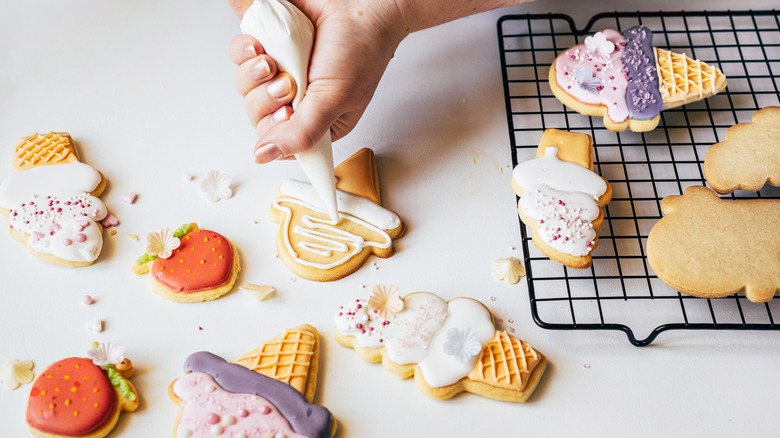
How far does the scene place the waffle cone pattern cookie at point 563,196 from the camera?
54.9 inches

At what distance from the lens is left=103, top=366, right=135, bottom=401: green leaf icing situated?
1288 mm

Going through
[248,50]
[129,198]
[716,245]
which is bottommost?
[716,245]

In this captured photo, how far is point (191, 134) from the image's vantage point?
1.65 metres

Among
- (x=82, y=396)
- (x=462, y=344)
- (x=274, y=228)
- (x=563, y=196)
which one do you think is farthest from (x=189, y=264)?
(x=563, y=196)

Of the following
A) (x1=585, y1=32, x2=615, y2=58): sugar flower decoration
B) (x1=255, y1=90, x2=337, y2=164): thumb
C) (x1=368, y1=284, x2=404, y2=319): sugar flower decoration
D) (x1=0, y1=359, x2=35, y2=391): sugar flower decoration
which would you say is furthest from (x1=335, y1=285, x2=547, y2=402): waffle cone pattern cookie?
(x1=585, y1=32, x2=615, y2=58): sugar flower decoration

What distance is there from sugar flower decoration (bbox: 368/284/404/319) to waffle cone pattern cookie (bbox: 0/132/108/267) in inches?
21.9

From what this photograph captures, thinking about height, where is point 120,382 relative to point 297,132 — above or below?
below

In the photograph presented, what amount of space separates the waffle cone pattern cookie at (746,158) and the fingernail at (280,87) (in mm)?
856

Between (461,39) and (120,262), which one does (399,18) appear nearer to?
(461,39)

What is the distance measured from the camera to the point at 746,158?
150 cm

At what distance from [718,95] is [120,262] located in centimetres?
134

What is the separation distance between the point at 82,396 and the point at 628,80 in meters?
1.25

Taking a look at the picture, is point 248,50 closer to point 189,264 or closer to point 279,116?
point 279,116

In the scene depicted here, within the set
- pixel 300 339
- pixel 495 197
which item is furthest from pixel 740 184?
pixel 300 339
